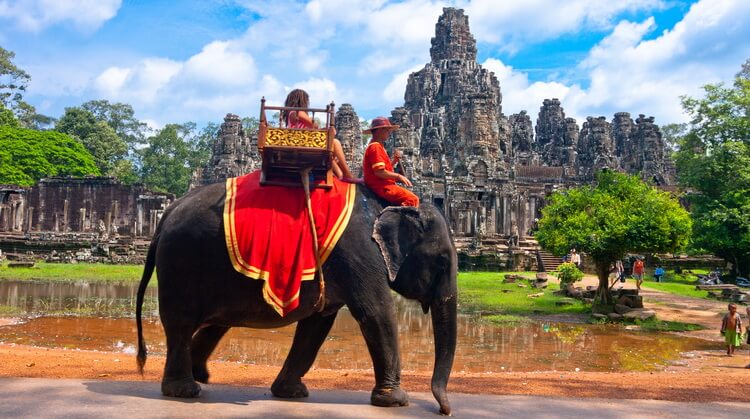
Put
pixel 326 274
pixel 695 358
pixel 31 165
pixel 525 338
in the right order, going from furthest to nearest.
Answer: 1. pixel 31 165
2. pixel 525 338
3. pixel 695 358
4. pixel 326 274

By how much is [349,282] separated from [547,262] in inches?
1249

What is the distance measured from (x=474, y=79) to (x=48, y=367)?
64.7 metres

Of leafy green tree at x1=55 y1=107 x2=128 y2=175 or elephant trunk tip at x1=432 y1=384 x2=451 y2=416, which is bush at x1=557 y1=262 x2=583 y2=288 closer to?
elephant trunk tip at x1=432 y1=384 x2=451 y2=416

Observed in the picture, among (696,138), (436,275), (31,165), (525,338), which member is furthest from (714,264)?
(31,165)

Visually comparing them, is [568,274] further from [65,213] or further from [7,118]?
[7,118]

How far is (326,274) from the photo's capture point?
5.46m

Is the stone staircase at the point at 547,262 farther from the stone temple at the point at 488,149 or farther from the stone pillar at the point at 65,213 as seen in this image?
the stone pillar at the point at 65,213

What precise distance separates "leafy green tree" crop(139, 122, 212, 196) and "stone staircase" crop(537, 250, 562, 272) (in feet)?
159

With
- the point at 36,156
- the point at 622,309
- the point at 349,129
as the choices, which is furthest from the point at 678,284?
the point at 36,156

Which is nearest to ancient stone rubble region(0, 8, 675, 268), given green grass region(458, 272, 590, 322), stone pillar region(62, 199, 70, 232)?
stone pillar region(62, 199, 70, 232)

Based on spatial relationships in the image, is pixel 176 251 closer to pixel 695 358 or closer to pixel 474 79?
pixel 695 358

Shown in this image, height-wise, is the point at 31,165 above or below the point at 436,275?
above

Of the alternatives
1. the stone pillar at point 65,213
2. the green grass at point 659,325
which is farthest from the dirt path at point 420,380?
the stone pillar at point 65,213

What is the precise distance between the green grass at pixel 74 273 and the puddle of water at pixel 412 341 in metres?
8.21
